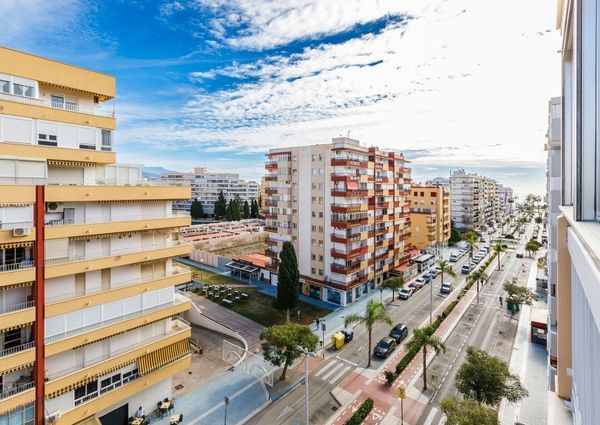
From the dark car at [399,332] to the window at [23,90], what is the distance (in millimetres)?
38148

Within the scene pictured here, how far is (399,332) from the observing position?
36.8 m

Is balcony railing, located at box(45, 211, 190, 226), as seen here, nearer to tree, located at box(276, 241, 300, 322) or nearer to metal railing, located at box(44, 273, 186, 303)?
metal railing, located at box(44, 273, 186, 303)

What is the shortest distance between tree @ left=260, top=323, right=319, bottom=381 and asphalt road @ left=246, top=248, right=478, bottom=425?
319 cm

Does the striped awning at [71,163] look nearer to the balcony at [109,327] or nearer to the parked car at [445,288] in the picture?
the balcony at [109,327]

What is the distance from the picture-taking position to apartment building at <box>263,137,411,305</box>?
152ft

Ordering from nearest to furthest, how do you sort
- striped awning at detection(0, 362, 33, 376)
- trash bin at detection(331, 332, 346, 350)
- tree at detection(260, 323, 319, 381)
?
1. striped awning at detection(0, 362, 33, 376)
2. tree at detection(260, 323, 319, 381)
3. trash bin at detection(331, 332, 346, 350)

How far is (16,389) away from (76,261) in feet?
24.4

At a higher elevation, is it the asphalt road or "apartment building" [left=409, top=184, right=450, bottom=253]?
"apartment building" [left=409, top=184, right=450, bottom=253]

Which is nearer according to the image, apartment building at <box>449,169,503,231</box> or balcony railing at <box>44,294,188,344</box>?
balcony railing at <box>44,294,188,344</box>

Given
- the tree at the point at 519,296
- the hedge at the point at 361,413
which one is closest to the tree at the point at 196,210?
the tree at the point at 519,296

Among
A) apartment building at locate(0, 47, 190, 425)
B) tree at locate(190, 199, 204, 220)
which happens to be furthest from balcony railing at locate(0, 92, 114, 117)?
tree at locate(190, 199, 204, 220)

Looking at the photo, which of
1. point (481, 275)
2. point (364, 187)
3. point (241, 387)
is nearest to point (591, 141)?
point (241, 387)

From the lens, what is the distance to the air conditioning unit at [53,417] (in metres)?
19.0

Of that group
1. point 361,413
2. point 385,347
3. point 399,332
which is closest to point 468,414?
point 361,413
